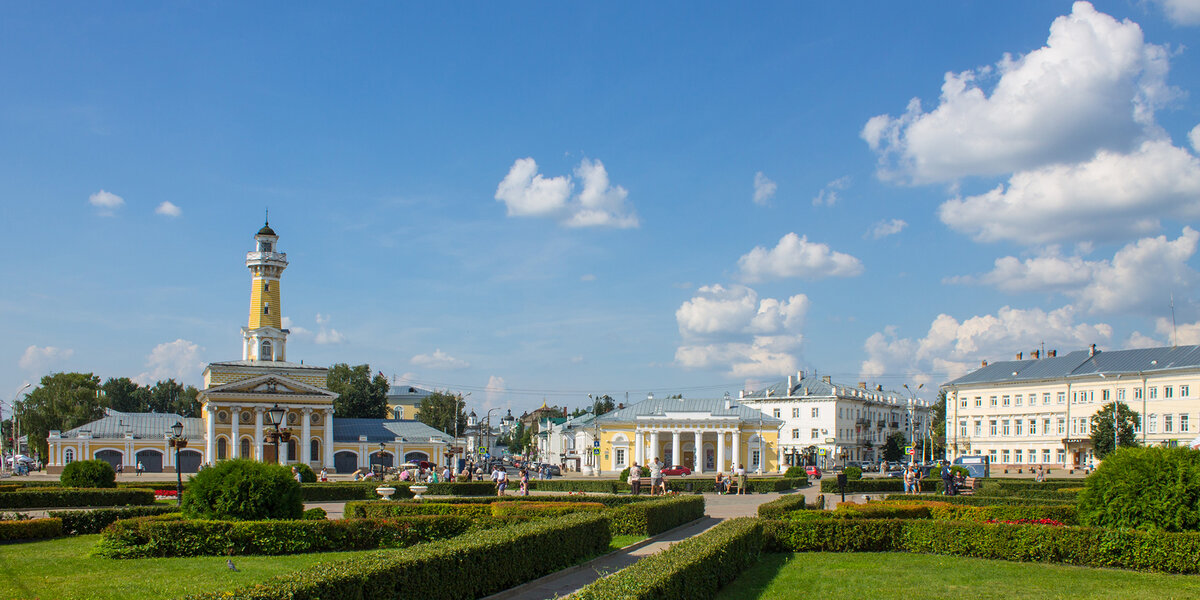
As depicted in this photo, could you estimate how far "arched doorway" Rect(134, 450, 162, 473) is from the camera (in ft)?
239

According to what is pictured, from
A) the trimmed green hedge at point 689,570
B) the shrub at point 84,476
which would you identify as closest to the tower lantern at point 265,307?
the shrub at point 84,476

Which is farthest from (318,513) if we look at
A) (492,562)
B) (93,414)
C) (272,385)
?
(93,414)

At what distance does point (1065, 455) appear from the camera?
7625cm

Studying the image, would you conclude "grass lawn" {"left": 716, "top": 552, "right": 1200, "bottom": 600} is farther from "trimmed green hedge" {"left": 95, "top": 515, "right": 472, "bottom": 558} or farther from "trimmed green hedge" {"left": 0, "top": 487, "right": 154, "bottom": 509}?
"trimmed green hedge" {"left": 0, "top": 487, "right": 154, "bottom": 509}

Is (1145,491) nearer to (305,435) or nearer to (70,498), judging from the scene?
(70,498)

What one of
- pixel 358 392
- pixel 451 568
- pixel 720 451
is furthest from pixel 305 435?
pixel 451 568

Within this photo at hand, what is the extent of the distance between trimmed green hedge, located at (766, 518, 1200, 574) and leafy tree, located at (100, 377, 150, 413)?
105m

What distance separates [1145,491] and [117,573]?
57.7 ft

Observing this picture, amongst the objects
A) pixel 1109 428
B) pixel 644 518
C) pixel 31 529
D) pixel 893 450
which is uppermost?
pixel 31 529

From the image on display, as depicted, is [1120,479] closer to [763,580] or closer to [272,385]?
[763,580]

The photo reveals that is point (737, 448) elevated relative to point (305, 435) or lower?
lower

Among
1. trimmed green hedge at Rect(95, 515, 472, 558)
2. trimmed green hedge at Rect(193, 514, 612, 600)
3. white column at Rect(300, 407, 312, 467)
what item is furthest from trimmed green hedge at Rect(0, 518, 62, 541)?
white column at Rect(300, 407, 312, 467)

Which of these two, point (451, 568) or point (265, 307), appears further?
point (265, 307)

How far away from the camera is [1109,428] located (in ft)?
207
